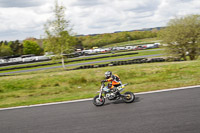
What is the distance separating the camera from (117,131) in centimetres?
630

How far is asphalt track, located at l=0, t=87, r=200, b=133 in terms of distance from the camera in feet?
21.1

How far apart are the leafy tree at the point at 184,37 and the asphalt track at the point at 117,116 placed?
65.2ft

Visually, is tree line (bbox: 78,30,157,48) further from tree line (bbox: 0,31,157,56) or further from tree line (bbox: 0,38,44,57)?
tree line (bbox: 0,38,44,57)

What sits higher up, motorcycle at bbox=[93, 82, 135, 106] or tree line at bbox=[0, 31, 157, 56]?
tree line at bbox=[0, 31, 157, 56]

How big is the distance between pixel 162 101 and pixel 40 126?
16.6 feet

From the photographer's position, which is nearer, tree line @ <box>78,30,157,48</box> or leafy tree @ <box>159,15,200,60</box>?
leafy tree @ <box>159,15,200,60</box>

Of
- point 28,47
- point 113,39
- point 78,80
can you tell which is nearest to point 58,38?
point 78,80

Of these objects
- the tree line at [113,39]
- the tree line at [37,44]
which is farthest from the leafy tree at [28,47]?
the tree line at [113,39]

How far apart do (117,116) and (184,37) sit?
938 inches

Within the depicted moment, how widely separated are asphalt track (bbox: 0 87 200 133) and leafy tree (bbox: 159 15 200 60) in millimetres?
19859

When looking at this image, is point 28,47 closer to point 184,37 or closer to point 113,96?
point 184,37

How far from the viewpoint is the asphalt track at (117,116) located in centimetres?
644

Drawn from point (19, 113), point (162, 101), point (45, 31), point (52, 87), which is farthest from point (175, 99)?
point (45, 31)

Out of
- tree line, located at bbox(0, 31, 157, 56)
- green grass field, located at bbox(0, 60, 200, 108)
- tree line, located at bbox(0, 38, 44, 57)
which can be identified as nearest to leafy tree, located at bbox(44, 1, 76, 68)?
green grass field, located at bbox(0, 60, 200, 108)
